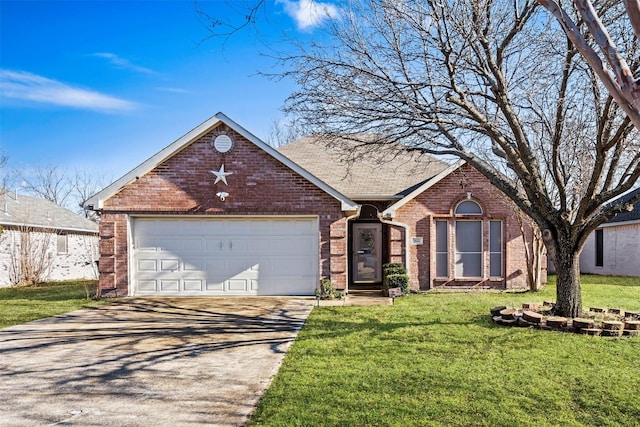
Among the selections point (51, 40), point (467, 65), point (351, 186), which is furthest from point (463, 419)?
point (51, 40)

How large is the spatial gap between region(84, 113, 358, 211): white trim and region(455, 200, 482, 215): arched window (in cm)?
391

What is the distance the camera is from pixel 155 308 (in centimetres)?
1067

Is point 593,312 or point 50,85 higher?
point 50,85

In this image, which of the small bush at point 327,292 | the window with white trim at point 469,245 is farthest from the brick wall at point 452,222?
the small bush at point 327,292

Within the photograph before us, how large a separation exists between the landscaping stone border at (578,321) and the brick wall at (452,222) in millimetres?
4704

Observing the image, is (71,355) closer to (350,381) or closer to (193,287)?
(350,381)

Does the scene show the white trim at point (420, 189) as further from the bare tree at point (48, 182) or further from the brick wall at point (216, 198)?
the bare tree at point (48, 182)

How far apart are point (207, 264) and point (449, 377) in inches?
342

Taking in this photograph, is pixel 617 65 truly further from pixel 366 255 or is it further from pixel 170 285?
pixel 366 255

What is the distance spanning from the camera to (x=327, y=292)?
39.4 feet

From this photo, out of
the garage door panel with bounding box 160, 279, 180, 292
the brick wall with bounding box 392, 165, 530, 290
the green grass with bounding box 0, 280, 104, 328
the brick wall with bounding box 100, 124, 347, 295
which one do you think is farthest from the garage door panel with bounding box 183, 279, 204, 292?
the brick wall with bounding box 392, 165, 530, 290

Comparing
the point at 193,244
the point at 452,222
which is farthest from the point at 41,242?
the point at 452,222

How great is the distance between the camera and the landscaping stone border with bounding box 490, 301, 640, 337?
24.4 feet

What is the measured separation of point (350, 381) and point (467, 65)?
6.39m
